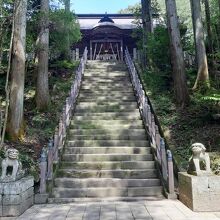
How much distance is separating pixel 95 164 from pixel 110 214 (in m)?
2.99

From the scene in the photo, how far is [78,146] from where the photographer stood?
10.1 metres

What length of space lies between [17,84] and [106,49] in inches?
749

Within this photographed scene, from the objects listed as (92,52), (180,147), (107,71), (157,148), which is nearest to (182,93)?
(180,147)

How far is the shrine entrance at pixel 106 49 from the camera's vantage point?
→ 27.6 meters

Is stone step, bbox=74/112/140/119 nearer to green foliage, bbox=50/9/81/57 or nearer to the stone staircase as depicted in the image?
the stone staircase

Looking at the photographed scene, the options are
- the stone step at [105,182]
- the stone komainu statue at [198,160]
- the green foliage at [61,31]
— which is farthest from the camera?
the green foliage at [61,31]

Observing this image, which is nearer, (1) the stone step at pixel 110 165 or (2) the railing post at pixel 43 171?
(2) the railing post at pixel 43 171

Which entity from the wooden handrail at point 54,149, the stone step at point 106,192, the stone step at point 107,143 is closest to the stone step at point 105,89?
the wooden handrail at point 54,149

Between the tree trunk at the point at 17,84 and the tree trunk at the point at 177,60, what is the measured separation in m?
5.52

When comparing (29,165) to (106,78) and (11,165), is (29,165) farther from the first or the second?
(106,78)

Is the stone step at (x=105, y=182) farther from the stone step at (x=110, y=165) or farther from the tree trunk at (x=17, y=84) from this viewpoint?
the tree trunk at (x=17, y=84)

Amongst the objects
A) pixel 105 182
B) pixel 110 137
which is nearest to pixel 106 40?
pixel 110 137

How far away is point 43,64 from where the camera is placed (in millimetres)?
12898

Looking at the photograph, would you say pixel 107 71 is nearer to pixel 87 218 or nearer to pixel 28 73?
pixel 28 73
